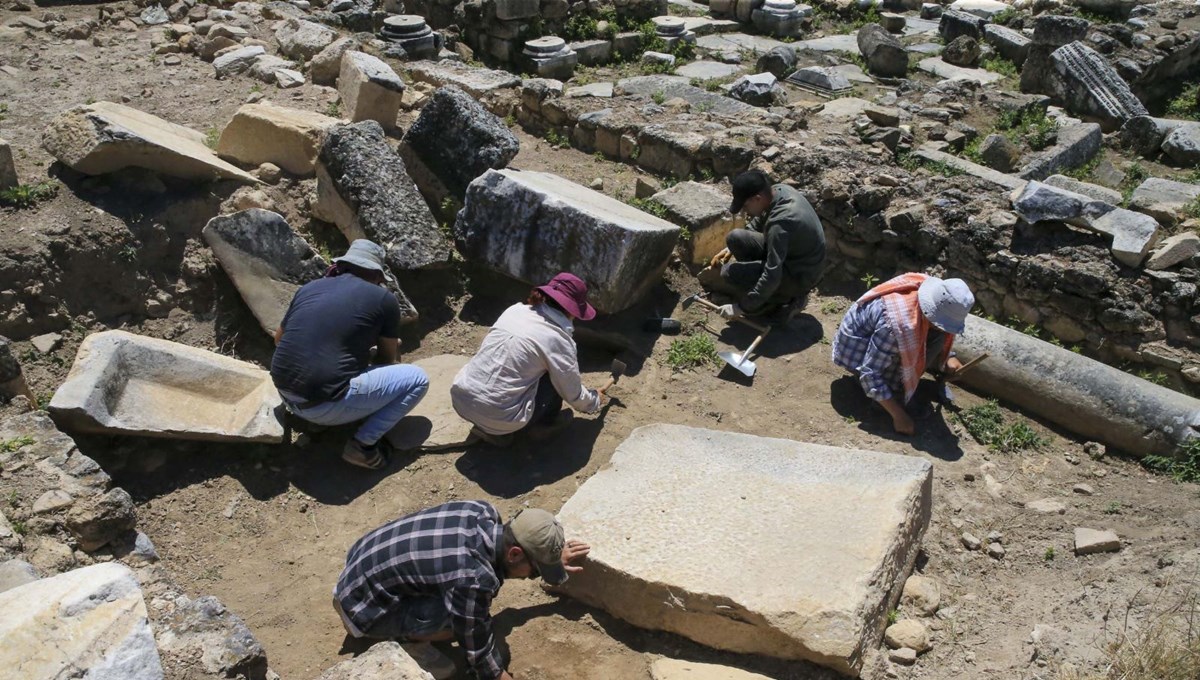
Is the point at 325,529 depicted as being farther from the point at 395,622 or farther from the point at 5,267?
the point at 5,267

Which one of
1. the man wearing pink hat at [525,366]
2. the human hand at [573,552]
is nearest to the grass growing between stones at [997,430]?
the man wearing pink hat at [525,366]

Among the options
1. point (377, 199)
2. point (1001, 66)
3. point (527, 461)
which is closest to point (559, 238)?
point (377, 199)

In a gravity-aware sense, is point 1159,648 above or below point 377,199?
below

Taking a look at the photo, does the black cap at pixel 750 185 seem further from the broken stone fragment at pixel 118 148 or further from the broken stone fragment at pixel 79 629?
the broken stone fragment at pixel 79 629

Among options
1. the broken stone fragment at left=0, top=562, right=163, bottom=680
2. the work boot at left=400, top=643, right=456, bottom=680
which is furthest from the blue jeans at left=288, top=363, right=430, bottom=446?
the broken stone fragment at left=0, top=562, right=163, bottom=680

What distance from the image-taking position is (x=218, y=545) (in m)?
4.96

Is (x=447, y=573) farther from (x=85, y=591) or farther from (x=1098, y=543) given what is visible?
(x=1098, y=543)

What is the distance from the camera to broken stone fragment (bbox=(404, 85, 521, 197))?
23.1 ft

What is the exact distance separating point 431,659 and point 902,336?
332 centimetres

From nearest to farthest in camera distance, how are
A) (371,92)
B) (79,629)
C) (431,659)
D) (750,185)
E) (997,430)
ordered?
(79,629) → (431,659) → (997,430) → (750,185) → (371,92)

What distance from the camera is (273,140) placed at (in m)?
7.15

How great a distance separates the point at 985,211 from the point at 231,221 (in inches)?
213

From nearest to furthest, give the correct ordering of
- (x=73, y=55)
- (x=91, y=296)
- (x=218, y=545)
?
(x=218, y=545) < (x=91, y=296) < (x=73, y=55)

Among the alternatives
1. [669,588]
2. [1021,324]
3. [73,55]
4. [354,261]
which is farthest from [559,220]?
[73,55]
